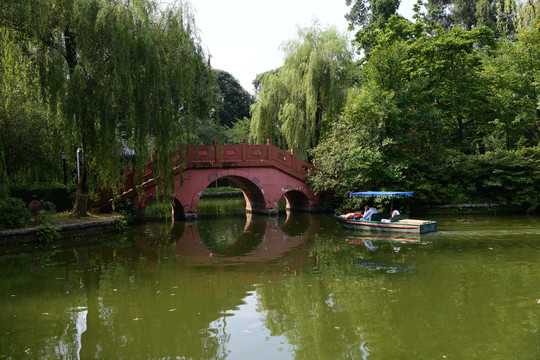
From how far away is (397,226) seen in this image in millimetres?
13898

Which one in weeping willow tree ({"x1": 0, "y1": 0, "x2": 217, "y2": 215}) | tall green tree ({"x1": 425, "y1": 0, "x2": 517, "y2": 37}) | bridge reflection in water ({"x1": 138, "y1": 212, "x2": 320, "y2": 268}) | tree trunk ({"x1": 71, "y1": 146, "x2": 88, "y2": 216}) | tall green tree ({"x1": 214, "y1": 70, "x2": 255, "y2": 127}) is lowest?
bridge reflection in water ({"x1": 138, "y1": 212, "x2": 320, "y2": 268})

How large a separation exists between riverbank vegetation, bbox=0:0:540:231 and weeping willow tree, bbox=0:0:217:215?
4cm

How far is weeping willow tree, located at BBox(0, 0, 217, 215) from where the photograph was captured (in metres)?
11.7

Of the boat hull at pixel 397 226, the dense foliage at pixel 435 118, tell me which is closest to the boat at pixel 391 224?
the boat hull at pixel 397 226

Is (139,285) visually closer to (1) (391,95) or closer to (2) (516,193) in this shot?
(1) (391,95)

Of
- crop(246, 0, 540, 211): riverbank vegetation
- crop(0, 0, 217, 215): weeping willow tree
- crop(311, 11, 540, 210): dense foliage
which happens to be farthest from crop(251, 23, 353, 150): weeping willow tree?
crop(0, 0, 217, 215): weeping willow tree

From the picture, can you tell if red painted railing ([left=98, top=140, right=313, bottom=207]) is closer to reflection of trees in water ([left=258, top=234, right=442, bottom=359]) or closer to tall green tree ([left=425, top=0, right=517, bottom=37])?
reflection of trees in water ([left=258, top=234, right=442, bottom=359])

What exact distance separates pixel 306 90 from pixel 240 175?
5.62 metres

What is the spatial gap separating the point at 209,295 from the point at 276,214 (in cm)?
1398

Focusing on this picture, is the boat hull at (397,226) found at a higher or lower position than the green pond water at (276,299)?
higher

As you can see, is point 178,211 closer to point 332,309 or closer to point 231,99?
point 332,309

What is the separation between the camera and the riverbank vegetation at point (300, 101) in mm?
12000

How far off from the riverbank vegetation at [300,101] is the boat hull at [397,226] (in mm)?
3759

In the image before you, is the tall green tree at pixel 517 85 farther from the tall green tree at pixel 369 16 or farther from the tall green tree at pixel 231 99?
the tall green tree at pixel 231 99
